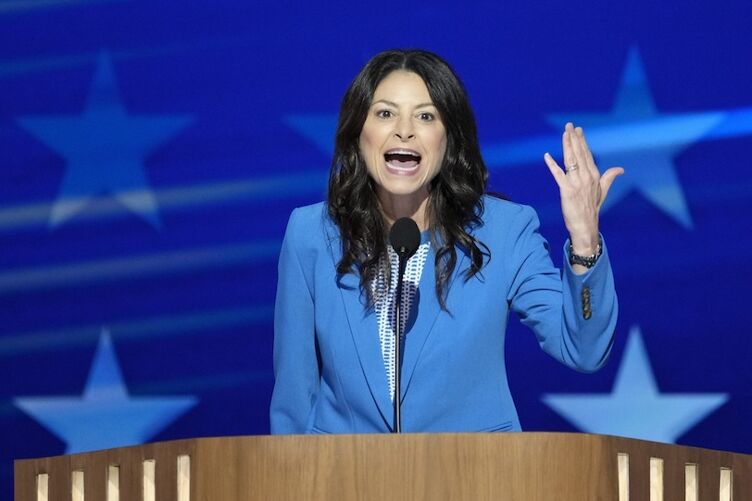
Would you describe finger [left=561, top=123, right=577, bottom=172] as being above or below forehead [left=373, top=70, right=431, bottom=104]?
below

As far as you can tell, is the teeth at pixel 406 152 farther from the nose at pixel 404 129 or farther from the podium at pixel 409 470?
the podium at pixel 409 470

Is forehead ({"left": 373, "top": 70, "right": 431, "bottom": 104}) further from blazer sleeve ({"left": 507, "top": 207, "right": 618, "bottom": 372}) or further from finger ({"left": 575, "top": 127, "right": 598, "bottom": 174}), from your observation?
finger ({"left": 575, "top": 127, "right": 598, "bottom": 174})

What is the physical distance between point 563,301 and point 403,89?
1.75 feet

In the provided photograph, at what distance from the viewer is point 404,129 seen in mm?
2529

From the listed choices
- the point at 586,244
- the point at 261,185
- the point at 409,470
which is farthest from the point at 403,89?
the point at 261,185

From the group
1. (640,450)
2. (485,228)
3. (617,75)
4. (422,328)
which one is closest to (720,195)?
(617,75)

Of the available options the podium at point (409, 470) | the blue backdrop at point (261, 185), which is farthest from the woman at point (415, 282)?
the blue backdrop at point (261, 185)

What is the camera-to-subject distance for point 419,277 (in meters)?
2.49

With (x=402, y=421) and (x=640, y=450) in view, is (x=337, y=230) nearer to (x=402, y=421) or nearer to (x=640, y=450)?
(x=402, y=421)

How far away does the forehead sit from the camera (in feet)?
8.38

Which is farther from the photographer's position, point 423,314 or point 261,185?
point 261,185

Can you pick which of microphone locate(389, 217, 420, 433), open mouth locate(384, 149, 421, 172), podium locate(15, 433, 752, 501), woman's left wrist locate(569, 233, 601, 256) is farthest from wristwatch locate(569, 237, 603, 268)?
open mouth locate(384, 149, 421, 172)

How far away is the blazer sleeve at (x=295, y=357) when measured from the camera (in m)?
2.50

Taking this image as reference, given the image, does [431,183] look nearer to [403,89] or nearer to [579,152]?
[403,89]
